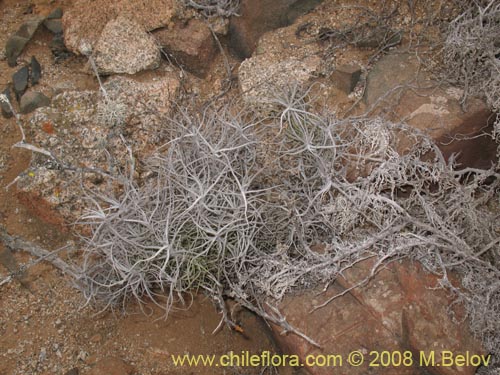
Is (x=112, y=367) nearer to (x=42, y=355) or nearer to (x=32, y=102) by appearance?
(x=42, y=355)

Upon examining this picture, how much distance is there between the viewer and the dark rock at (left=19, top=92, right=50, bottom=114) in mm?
3197

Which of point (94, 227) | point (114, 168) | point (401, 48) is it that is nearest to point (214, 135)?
point (114, 168)

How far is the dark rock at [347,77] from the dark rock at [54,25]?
1.67m

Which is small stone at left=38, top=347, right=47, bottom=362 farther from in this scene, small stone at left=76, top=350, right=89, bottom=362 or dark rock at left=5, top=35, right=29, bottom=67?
dark rock at left=5, top=35, right=29, bottom=67

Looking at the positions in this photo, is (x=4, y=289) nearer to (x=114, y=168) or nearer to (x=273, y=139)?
(x=114, y=168)

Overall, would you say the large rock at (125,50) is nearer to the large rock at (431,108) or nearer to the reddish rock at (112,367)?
the large rock at (431,108)

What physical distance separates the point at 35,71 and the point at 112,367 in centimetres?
177

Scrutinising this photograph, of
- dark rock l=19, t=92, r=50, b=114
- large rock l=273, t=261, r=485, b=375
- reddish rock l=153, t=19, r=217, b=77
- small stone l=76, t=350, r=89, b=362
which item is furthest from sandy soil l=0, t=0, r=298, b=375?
reddish rock l=153, t=19, r=217, b=77

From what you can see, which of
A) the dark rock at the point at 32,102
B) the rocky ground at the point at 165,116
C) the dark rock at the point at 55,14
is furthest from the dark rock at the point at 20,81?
the dark rock at the point at 55,14

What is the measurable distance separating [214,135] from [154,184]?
1.22 ft

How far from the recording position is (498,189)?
112 inches

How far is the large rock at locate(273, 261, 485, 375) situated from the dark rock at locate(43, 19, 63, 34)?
2.15 meters

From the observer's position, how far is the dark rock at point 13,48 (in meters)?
3.47

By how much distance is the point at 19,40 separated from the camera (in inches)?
137
